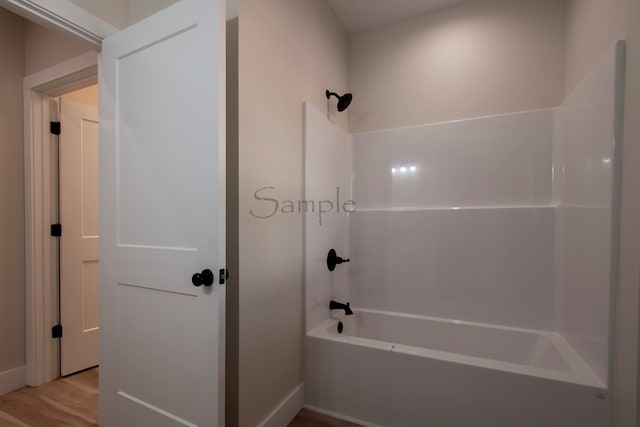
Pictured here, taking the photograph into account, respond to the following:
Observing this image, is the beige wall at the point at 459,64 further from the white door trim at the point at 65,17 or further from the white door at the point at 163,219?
the white door trim at the point at 65,17

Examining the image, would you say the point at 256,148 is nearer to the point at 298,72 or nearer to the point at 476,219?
the point at 298,72

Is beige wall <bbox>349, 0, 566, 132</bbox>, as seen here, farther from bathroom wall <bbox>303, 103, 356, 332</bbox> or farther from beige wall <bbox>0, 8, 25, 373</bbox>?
beige wall <bbox>0, 8, 25, 373</bbox>

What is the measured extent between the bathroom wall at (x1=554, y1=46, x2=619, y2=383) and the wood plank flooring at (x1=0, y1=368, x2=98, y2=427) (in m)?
2.68

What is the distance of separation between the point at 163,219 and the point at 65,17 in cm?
101

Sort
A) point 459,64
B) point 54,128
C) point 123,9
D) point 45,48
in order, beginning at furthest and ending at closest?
point 459,64, point 54,128, point 45,48, point 123,9

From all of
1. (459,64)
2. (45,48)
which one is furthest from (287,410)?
(45,48)

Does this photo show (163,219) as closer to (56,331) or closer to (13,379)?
(56,331)

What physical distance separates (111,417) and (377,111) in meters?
2.60

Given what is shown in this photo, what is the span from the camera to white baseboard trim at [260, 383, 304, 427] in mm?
1546

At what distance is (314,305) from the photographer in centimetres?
195

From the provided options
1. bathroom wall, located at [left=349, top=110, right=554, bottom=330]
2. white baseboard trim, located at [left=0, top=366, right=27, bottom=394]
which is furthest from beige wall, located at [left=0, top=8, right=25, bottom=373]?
bathroom wall, located at [left=349, top=110, right=554, bottom=330]

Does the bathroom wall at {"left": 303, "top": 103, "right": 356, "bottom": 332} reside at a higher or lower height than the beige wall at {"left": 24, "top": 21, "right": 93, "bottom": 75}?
lower

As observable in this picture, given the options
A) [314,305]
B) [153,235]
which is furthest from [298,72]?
[314,305]

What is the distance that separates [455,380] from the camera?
150 cm
